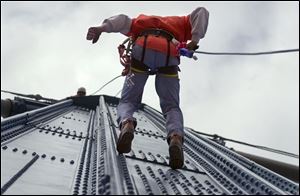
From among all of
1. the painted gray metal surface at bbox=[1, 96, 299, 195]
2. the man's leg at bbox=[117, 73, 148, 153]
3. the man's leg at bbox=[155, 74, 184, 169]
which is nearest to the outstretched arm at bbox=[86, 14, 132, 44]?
the man's leg at bbox=[117, 73, 148, 153]

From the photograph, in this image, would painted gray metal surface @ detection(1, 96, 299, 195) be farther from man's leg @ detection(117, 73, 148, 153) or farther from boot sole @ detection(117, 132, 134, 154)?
man's leg @ detection(117, 73, 148, 153)

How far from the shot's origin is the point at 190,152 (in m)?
5.73

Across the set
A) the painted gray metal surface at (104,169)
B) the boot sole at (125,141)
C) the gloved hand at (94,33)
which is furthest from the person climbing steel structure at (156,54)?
the painted gray metal surface at (104,169)

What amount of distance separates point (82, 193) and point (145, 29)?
2.10m

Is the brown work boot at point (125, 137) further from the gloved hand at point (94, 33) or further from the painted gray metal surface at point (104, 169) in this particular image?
the gloved hand at point (94, 33)

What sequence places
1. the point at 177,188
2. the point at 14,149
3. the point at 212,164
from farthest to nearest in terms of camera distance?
the point at 212,164
the point at 14,149
the point at 177,188

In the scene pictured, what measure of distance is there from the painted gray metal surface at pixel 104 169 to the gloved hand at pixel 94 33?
1020 millimetres

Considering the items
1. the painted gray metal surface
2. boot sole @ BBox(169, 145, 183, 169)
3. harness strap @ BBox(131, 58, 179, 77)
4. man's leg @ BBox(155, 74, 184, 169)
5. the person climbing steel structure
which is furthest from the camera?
harness strap @ BBox(131, 58, 179, 77)

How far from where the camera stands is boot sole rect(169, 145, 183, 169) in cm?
418

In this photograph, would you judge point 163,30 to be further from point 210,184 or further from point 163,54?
point 210,184

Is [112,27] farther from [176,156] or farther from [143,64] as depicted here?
[176,156]

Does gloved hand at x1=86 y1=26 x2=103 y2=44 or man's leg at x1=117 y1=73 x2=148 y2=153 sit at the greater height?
gloved hand at x1=86 y1=26 x2=103 y2=44

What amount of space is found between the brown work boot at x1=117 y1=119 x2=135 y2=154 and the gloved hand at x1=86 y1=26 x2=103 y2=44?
922 millimetres

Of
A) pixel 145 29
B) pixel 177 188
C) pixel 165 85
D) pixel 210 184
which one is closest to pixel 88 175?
pixel 177 188
